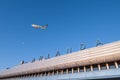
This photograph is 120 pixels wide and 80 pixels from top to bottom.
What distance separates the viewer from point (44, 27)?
60.2 meters

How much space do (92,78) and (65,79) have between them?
21.6 ft

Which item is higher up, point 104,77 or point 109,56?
point 109,56

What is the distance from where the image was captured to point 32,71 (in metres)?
45.6

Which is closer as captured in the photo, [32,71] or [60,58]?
[60,58]

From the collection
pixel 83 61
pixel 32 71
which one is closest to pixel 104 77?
pixel 83 61

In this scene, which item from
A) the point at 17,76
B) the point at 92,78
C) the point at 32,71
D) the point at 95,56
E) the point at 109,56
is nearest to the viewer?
the point at 92,78

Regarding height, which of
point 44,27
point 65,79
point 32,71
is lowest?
point 65,79

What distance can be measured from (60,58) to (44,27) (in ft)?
82.2

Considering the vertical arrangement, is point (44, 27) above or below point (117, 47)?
above

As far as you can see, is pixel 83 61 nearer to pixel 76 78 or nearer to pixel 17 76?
pixel 76 78

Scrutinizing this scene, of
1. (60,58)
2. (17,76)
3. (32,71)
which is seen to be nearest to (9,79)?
(17,76)

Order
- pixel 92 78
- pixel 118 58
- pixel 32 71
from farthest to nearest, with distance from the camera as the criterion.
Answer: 1. pixel 32 71
2. pixel 118 58
3. pixel 92 78

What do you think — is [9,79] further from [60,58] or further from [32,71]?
[60,58]

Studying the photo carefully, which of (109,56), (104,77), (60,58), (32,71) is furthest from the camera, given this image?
(32,71)
